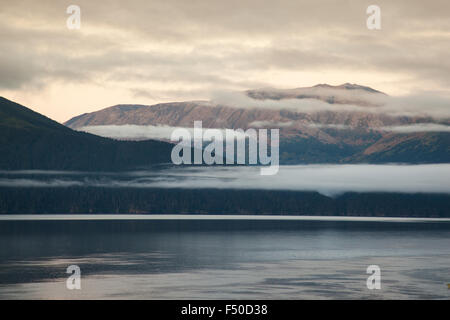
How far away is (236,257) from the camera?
6737 inches

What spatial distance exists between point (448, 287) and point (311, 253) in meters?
75.4

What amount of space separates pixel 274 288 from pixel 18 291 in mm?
36111

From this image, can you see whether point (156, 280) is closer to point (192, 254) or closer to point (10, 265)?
point (10, 265)

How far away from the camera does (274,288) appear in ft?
357

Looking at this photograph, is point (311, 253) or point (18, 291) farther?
point (311, 253)
